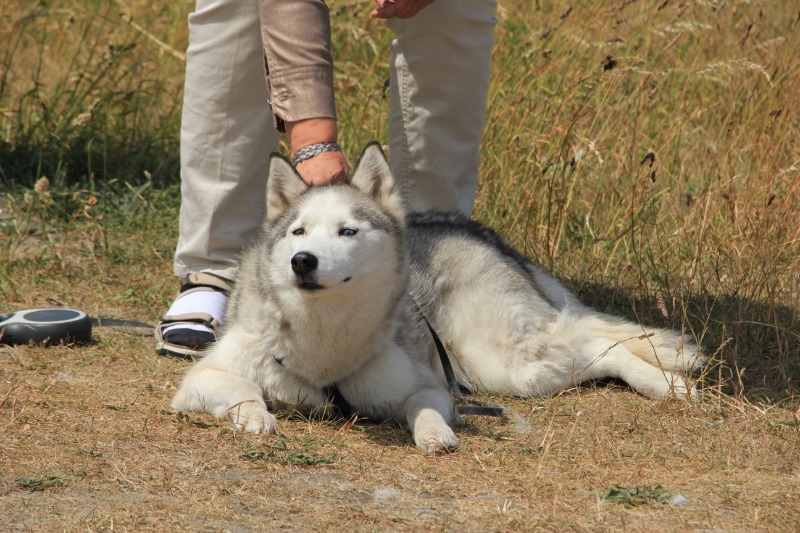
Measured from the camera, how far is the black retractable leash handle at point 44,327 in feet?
11.7

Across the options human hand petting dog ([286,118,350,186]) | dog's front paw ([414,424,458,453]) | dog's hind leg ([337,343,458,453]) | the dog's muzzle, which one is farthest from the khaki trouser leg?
dog's front paw ([414,424,458,453])

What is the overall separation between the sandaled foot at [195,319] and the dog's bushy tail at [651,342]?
1380 millimetres

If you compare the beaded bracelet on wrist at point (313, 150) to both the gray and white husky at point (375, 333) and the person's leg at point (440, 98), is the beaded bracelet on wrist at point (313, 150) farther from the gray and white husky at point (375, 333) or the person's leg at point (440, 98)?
the person's leg at point (440, 98)

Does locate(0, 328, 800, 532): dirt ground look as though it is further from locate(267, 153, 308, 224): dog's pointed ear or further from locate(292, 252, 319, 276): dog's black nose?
locate(267, 153, 308, 224): dog's pointed ear

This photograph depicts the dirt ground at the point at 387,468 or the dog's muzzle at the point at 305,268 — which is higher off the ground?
the dog's muzzle at the point at 305,268

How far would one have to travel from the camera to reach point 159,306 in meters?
4.22

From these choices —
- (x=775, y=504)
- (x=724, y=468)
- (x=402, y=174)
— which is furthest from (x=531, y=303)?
(x=775, y=504)

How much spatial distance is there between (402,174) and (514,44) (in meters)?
2.16

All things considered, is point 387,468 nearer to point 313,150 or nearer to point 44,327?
point 313,150

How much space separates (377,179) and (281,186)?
12.0 inches

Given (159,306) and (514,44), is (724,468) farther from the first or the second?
(514,44)

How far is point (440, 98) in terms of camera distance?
372cm

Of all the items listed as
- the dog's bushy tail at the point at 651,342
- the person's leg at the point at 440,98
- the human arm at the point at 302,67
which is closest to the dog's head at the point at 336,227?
the human arm at the point at 302,67

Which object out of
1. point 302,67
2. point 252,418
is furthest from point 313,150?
point 252,418
